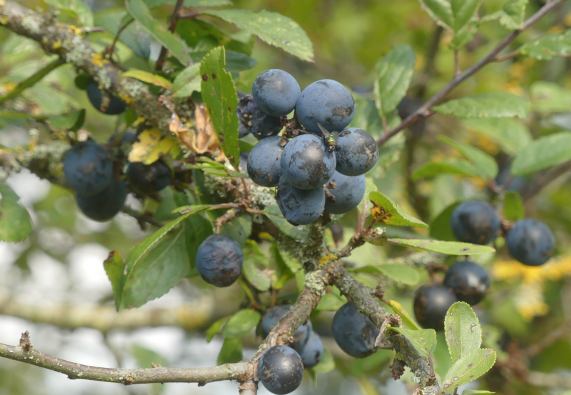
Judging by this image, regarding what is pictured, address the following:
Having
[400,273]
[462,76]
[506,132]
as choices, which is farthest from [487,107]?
[506,132]

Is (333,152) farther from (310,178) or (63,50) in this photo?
(63,50)

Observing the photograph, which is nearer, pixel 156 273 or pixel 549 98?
pixel 156 273

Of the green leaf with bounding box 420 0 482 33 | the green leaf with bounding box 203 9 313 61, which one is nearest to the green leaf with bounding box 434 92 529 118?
the green leaf with bounding box 420 0 482 33

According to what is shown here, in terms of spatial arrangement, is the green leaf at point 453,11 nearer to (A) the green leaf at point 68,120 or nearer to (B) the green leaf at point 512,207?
(B) the green leaf at point 512,207

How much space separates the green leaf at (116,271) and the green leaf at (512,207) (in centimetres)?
84

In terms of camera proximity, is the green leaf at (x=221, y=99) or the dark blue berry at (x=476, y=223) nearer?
the green leaf at (x=221, y=99)

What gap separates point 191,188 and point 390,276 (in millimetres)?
360

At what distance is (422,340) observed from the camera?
3.24ft

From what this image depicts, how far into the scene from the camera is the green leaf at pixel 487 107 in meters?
1.55

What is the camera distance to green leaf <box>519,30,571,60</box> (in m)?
1.52

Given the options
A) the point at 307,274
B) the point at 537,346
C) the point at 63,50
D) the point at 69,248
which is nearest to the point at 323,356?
the point at 307,274

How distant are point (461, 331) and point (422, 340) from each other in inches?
3.3

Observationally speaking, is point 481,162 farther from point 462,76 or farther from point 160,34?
point 160,34

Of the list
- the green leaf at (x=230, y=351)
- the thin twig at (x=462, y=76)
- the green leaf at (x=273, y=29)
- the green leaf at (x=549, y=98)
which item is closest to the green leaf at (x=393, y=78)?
the thin twig at (x=462, y=76)
